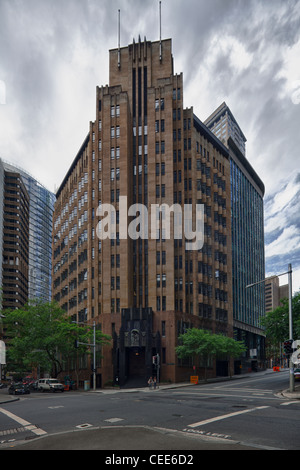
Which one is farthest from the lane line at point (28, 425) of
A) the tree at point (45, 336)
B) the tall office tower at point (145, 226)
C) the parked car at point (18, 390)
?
A: the tall office tower at point (145, 226)

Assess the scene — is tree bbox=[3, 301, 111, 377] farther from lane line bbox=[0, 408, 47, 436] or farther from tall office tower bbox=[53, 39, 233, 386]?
lane line bbox=[0, 408, 47, 436]

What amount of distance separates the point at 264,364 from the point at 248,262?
26982 millimetres

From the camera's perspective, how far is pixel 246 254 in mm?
109125

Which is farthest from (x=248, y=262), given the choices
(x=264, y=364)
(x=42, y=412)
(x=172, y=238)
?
(x=42, y=412)

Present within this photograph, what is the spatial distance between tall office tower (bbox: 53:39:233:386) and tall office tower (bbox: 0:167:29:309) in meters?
85.2

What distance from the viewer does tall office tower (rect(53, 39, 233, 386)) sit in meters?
70.1

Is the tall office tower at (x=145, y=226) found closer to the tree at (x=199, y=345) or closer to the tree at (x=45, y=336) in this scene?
the tree at (x=199, y=345)

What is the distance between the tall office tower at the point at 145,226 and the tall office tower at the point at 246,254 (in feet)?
32.6

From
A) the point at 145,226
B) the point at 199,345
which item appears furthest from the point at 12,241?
the point at 199,345

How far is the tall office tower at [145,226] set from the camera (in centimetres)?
7012

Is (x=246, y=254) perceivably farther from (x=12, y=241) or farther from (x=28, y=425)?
(x=12, y=241)

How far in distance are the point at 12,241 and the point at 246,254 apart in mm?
95325
